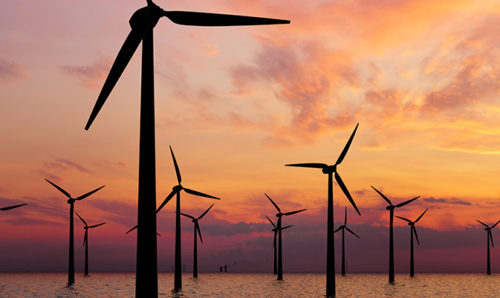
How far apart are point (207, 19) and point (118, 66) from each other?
649cm

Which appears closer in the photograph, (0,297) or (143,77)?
(143,77)

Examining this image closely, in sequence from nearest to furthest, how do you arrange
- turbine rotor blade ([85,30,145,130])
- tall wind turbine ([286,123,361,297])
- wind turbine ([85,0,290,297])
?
wind turbine ([85,0,290,297])
turbine rotor blade ([85,30,145,130])
tall wind turbine ([286,123,361,297])

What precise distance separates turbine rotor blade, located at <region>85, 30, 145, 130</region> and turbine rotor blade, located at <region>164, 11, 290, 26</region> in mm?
3312

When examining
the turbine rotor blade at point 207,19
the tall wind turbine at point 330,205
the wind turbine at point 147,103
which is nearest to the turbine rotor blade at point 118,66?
the wind turbine at point 147,103

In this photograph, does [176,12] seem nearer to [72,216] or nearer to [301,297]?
[301,297]

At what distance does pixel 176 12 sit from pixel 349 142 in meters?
54.5

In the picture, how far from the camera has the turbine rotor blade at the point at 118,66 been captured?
113 ft

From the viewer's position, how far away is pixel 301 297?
10306 centimetres

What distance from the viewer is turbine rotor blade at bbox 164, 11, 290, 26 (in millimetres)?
37156

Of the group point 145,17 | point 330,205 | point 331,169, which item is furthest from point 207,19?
point 331,169

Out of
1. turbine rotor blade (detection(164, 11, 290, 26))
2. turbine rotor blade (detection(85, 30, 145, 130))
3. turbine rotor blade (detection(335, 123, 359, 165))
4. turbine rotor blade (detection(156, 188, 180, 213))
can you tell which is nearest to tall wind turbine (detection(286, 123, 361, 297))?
turbine rotor blade (detection(335, 123, 359, 165))

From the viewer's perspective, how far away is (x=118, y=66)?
116 feet

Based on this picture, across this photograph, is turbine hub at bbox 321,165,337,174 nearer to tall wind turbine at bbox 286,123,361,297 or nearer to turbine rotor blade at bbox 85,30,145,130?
tall wind turbine at bbox 286,123,361,297

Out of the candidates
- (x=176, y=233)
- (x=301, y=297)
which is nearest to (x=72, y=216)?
(x=176, y=233)
